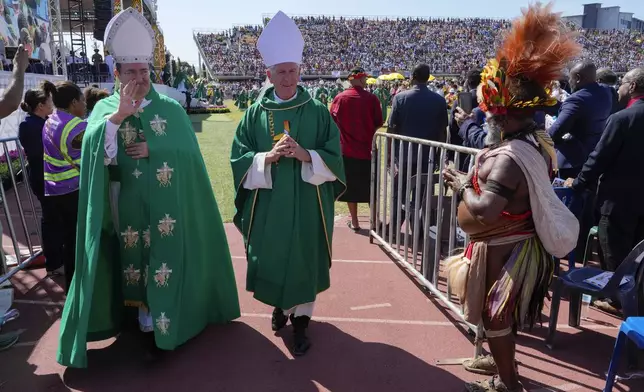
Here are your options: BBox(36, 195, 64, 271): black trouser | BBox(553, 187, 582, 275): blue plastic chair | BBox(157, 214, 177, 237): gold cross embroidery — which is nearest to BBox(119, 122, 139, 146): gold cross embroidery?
BBox(157, 214, 177, 237): gold cross embroidery

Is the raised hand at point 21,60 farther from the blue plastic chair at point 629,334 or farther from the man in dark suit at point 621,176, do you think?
the man in dark suit at point 621,176

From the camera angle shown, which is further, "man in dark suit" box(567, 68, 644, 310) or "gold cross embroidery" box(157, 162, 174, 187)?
"man in dark suit" box(567, 68, 644, 310)

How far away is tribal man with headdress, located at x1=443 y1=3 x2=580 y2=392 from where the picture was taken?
237 centimetres

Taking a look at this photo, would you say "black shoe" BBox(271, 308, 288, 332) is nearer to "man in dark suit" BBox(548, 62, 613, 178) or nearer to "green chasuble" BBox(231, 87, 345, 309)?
"green chasuble" BBox(231, 87, 345, 309)

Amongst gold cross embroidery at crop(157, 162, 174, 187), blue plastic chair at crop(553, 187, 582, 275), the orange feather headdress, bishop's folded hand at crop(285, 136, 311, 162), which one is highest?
the orange feather headdress

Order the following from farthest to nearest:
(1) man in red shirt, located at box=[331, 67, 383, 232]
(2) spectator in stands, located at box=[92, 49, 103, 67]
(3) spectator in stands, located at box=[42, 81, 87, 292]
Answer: (2) spectator in stands, located at box=[92, 49, 103, 67], (1) man in red shirt, located at box=[331, 67, 383, 232], (3) spectator in stands, located at box=[42, 81, 87, 292]

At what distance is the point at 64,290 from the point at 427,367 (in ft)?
11.1

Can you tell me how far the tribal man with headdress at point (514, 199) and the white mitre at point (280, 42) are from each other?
1.31 meters

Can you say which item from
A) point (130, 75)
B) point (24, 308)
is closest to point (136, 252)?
point (130, 75)

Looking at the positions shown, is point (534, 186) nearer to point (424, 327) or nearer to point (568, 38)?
point (568, 38)

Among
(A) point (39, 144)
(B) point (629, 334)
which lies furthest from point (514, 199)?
(A) point (39, 144)

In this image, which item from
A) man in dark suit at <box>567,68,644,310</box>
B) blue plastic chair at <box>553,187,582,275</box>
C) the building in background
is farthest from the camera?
the building in background

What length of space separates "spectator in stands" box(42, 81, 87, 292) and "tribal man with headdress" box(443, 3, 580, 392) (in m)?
3.21

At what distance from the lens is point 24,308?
13.6 ft
